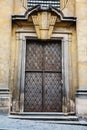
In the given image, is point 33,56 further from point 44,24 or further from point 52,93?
point 52,93

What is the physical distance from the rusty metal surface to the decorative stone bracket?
0.50 meters

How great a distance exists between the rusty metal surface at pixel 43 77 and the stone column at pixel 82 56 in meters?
0.91

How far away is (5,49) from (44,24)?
1.86 meters

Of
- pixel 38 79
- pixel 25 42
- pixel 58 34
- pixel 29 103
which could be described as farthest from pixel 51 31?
pixel 29 103

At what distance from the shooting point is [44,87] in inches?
412

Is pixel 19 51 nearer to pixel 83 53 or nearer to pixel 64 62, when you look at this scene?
pixel 64 62

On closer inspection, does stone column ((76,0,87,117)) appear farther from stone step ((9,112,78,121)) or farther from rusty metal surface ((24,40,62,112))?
rusty metal surface ((24,40,62,112))

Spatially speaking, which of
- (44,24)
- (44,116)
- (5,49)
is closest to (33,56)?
(5,49)

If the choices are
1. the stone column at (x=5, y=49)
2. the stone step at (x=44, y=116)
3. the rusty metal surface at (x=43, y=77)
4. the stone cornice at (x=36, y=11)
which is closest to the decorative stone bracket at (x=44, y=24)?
the stone cornice at (x=36, y=11)

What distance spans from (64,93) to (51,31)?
255cm

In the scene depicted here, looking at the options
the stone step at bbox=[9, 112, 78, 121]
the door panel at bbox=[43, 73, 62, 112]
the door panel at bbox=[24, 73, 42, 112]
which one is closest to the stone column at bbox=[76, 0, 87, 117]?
the stone step at bbox=[9, 112, 78, 121]

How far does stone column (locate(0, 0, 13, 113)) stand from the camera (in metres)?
9.64

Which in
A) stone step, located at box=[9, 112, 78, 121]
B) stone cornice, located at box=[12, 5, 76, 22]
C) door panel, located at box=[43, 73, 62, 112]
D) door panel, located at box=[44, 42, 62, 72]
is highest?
stone cornice, located at box=[12, 5, 76, 22]

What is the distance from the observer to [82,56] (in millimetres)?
10172
